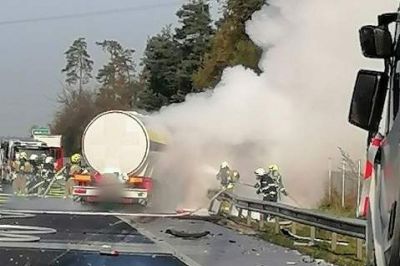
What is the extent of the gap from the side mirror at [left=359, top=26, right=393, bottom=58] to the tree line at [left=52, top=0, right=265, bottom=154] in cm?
3189

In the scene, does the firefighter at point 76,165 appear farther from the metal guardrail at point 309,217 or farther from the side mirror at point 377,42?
the side mirror at point 377,42

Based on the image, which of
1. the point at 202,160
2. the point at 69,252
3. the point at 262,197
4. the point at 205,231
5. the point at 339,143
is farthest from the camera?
the point at 339,143

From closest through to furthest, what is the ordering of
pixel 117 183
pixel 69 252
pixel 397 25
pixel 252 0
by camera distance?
pixel 397 25 < pixel 69 252 < pixel 117 183 < pixel 252 0

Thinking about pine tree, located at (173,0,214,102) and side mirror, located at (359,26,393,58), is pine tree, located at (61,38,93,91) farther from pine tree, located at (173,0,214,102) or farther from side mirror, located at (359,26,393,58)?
side mirror, located at (359,26,393,58)

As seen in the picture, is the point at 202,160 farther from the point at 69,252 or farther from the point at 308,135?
the point at 69,252

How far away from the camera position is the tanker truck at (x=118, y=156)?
26.5m

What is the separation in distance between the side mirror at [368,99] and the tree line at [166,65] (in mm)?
31537

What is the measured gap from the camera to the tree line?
173ft

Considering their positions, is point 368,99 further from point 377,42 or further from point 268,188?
point 268,188

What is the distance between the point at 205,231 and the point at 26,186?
1869cm

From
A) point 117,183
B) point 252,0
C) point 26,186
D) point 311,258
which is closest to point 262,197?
point 117,183

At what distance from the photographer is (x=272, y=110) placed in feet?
112

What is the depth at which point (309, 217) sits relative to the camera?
1545 cm

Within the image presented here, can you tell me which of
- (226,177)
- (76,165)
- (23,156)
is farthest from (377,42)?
(23,156)
